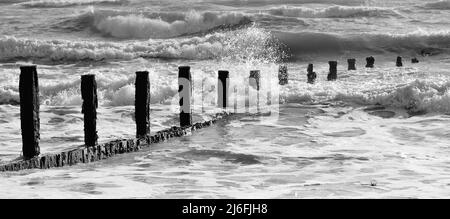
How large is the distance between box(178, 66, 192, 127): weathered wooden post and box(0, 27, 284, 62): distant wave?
44.3 feet

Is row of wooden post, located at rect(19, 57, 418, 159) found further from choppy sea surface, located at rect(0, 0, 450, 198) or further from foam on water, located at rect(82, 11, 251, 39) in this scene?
foam on water, located at rect(82, 11, 251, 39)

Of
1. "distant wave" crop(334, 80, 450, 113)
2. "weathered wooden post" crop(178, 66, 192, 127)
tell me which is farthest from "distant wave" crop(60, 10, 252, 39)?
"weathered wooden post" crop(178, 66, 192, 127)

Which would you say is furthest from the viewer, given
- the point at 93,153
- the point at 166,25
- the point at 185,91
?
the point at 166,25

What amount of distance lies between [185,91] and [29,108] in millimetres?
3024

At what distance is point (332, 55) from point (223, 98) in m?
13.6

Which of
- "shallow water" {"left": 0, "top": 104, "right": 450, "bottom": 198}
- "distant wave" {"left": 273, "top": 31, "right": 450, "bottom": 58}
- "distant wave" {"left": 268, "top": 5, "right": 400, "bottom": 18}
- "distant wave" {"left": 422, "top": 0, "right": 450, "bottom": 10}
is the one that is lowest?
"shallow water" {"left": 0, "top": 104, "right": 450, "bottom": 198}

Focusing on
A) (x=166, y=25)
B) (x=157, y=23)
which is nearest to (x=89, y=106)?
(x=166, y=25)

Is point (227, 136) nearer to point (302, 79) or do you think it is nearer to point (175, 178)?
point (175, 178)

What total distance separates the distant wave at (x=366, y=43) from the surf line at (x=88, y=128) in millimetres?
16264

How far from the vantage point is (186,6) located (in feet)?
119

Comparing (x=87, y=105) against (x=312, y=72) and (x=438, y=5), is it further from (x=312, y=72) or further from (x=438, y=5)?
(x=438, y=5)

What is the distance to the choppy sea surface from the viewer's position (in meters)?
8.71

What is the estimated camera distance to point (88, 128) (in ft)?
32.1
